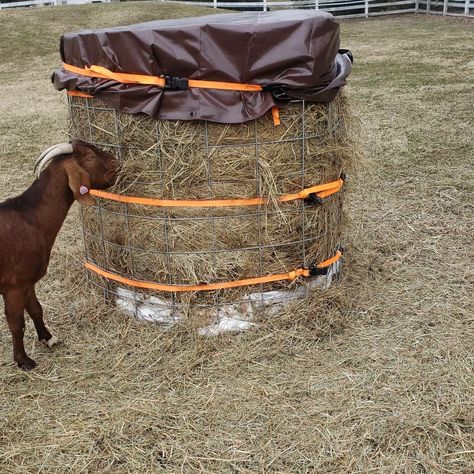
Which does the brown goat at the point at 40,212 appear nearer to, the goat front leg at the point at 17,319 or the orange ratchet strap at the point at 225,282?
the goat front leg at the point at 17,319

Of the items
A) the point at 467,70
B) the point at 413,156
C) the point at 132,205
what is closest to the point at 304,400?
the point at 132,205

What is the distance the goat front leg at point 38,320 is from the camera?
13.9 feet

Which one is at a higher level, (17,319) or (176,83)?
(176,83)

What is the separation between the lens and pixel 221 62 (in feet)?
12.2

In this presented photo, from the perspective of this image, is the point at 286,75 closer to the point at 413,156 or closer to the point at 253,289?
the point at 253,289

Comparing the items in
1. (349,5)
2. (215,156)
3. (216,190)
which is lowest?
(349,5)

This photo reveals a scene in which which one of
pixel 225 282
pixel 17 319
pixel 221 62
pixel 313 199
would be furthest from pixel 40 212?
pixel 313 199

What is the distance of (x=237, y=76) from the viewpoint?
12.3 ft

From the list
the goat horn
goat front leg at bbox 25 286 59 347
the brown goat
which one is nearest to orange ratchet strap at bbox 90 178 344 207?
the brown goat

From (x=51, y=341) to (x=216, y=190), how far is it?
1.59 metres

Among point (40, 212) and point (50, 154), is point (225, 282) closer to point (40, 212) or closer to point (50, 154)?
point (40, 212)

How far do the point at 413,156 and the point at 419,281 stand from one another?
371cm

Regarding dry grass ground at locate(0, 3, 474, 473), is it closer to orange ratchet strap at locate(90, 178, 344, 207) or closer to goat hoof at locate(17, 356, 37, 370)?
goat hoof at locate(17, 356, 37, 370)

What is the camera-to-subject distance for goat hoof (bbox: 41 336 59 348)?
434 cm
